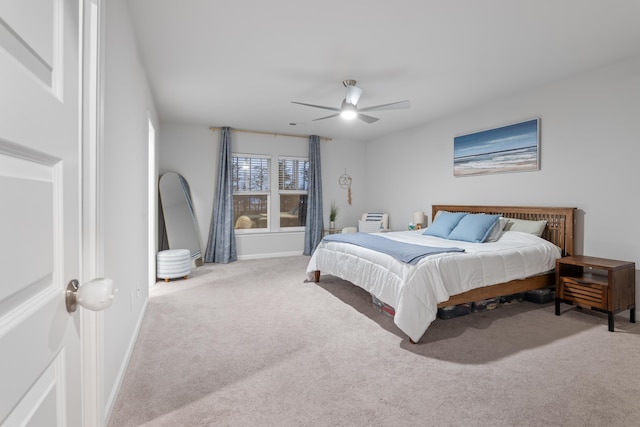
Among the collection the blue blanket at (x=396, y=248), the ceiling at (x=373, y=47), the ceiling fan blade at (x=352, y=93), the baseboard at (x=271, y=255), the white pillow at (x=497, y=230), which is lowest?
the baseboard at (x=271, y=255)

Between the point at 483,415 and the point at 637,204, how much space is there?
9.33 feet

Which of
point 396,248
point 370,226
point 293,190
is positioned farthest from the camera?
point 293,190

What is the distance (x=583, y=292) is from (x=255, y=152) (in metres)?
5.35

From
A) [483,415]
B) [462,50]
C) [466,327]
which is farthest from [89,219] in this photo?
[462,50]

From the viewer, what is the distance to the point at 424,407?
1.81 m

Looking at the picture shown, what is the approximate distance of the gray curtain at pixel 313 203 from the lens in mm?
6594

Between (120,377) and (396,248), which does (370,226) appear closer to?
(396,248)

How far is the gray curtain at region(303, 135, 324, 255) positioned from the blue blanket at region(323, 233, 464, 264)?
2415 mm

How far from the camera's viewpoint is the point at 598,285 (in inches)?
116

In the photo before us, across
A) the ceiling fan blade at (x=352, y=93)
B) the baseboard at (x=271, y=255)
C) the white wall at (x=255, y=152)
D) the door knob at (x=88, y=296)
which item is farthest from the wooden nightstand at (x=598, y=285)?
the baseboard at (x=271, y=255)

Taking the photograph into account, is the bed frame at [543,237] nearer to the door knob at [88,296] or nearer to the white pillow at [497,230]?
the white pillow at [497,230]

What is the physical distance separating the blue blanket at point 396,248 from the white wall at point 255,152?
8.26ft

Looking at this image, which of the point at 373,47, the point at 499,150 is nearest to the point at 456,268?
the point at 373,47

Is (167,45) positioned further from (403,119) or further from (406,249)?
(403,119)
